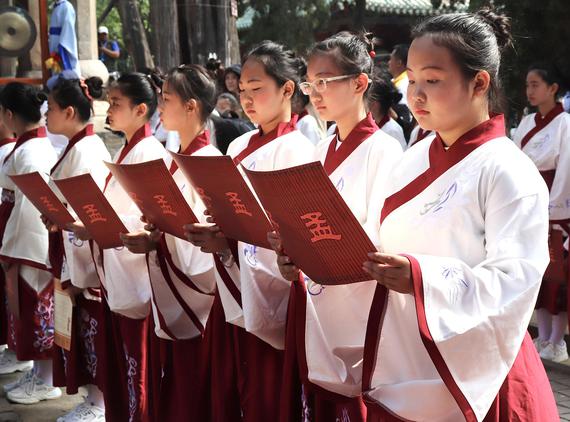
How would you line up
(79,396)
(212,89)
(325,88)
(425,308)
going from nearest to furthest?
1. (425,308)
2. (325,88)
3. (212,89)
4. (79,396)

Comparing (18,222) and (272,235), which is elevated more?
(272,235)

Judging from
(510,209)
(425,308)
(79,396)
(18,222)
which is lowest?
(79,396)

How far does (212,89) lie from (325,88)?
1042mm

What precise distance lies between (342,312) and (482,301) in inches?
29.5

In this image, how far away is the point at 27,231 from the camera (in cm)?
546

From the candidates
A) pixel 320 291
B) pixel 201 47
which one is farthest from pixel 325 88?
pixel 201 47

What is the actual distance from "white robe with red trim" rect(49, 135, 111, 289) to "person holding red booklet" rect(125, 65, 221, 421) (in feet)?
2.18

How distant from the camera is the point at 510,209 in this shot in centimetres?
232

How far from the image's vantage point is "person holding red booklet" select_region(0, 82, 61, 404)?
5.37 meters

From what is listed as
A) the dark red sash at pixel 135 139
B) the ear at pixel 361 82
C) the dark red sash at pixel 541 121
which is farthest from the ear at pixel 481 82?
the dark red sash at pixel 541 121

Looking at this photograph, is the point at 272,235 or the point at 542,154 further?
the point at 542,154

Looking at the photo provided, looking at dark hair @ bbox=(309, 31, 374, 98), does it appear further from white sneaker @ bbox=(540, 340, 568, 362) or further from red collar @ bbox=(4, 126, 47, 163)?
white sneaker @ bbox=(540, 340, 568, 362)

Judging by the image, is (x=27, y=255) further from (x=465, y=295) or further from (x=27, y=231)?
(x=465, y=295)

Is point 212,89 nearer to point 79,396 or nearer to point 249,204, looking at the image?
point 249,204
